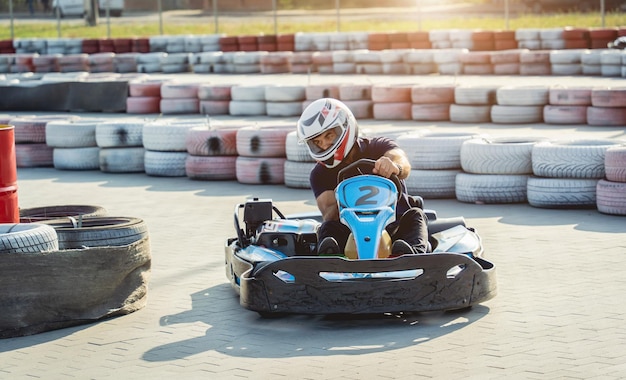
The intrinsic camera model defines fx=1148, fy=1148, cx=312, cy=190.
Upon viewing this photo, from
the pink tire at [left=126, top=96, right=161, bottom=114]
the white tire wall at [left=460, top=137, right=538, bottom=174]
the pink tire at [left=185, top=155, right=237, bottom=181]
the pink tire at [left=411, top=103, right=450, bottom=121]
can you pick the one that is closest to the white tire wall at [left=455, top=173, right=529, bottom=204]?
the white tire wall at [left=460, top=137, right=538, bottom=174]

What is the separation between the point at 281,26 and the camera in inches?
1248

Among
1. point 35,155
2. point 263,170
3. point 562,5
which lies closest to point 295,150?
point 263,170

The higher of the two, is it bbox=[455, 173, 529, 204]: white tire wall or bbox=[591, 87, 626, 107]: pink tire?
bbox=[591, 87, 626, 107]: pink tire

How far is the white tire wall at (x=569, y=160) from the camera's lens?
7.86 m

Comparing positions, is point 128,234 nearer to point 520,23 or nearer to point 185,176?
point 185,176

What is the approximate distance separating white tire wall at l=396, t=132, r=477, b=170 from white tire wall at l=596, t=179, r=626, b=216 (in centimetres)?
128

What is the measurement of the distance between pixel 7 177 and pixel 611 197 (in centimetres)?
396

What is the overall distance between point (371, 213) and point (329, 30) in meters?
24.0

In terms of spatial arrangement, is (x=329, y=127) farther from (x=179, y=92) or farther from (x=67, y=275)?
(x=179, y=92)

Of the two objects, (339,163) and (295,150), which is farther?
(295,150)

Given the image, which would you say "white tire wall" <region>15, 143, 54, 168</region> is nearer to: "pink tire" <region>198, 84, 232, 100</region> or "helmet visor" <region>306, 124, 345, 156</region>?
"pink tire" <region>198, 84, 232, 100</region>

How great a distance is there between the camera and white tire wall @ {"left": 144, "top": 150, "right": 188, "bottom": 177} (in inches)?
409

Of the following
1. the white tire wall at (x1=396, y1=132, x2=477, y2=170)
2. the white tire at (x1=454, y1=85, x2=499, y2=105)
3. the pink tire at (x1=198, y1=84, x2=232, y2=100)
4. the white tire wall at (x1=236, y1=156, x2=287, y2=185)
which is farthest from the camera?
the pink tire at (x1=198, y1=84, x2=232, y2=100)

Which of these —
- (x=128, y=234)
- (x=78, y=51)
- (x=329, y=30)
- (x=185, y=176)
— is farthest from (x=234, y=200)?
(x=329, y=30)
